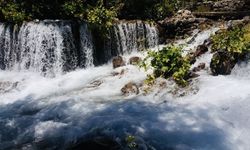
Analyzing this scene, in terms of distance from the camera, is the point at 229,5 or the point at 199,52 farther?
the point at 229,5

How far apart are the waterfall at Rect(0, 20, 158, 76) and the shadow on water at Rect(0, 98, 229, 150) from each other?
3916 mm

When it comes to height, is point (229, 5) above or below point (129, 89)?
above

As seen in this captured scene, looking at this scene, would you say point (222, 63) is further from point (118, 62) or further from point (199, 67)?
point (118, 62)

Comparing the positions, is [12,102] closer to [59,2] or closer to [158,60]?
[158,60]

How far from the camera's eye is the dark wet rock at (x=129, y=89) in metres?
11.7

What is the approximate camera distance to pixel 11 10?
1562cm

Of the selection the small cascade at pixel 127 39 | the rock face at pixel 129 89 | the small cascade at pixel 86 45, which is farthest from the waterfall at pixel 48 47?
the rock face at pixel 129 89

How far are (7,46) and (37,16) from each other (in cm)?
209

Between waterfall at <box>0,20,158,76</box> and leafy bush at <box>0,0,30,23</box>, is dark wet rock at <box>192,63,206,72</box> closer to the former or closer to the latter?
waterfall at <box>0,20,158,76</box>

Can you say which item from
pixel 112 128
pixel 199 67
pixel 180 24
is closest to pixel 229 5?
pixel 180 24

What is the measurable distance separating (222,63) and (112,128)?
4494 mm

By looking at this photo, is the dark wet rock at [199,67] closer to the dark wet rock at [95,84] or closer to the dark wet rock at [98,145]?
the dark wet rock at [95,84]

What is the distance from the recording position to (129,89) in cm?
1180

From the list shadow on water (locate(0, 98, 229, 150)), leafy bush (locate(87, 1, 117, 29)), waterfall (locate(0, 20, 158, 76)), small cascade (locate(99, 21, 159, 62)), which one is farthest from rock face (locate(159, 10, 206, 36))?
shadow on water (locate(0, 98, 229, 150))
